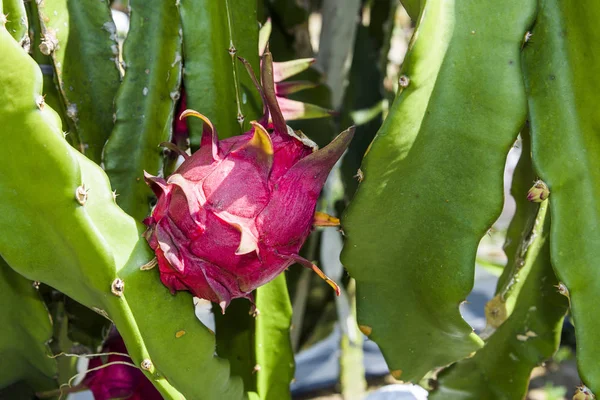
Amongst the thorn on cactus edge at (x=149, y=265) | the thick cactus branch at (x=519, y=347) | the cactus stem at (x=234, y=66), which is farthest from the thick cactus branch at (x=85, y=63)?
the thick cactus branch at (x=519, y=347)

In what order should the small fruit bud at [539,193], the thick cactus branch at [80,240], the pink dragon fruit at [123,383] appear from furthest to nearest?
the pink dragon fruit at [123,383], the small fruit bud at [539,193], the thick cactus branch at [80,240]

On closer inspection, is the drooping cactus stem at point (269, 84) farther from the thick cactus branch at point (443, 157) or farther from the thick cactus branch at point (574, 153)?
the thick cactus branch at point (574, 153)

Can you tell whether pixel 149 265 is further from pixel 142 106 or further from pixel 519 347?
pixel 519 347

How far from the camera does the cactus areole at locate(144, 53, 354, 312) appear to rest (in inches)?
29.5

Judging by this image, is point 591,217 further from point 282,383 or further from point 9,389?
point 9,389

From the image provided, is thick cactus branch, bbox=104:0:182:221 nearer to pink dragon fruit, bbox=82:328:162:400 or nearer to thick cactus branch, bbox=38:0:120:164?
thick cactus branch, bbox=38:0:120:164

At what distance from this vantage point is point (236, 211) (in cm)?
76

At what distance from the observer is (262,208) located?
768mm

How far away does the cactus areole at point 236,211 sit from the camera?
2.46 ft

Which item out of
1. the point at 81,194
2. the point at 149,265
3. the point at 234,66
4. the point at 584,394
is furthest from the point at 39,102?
the point at 584,394

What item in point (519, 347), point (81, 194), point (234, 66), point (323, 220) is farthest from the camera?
point (519, 347)

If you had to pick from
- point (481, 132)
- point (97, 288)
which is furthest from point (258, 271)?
point (481, 132)

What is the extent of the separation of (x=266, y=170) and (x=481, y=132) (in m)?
0.27

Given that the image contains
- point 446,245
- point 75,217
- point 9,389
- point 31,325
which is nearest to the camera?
point 75,217
